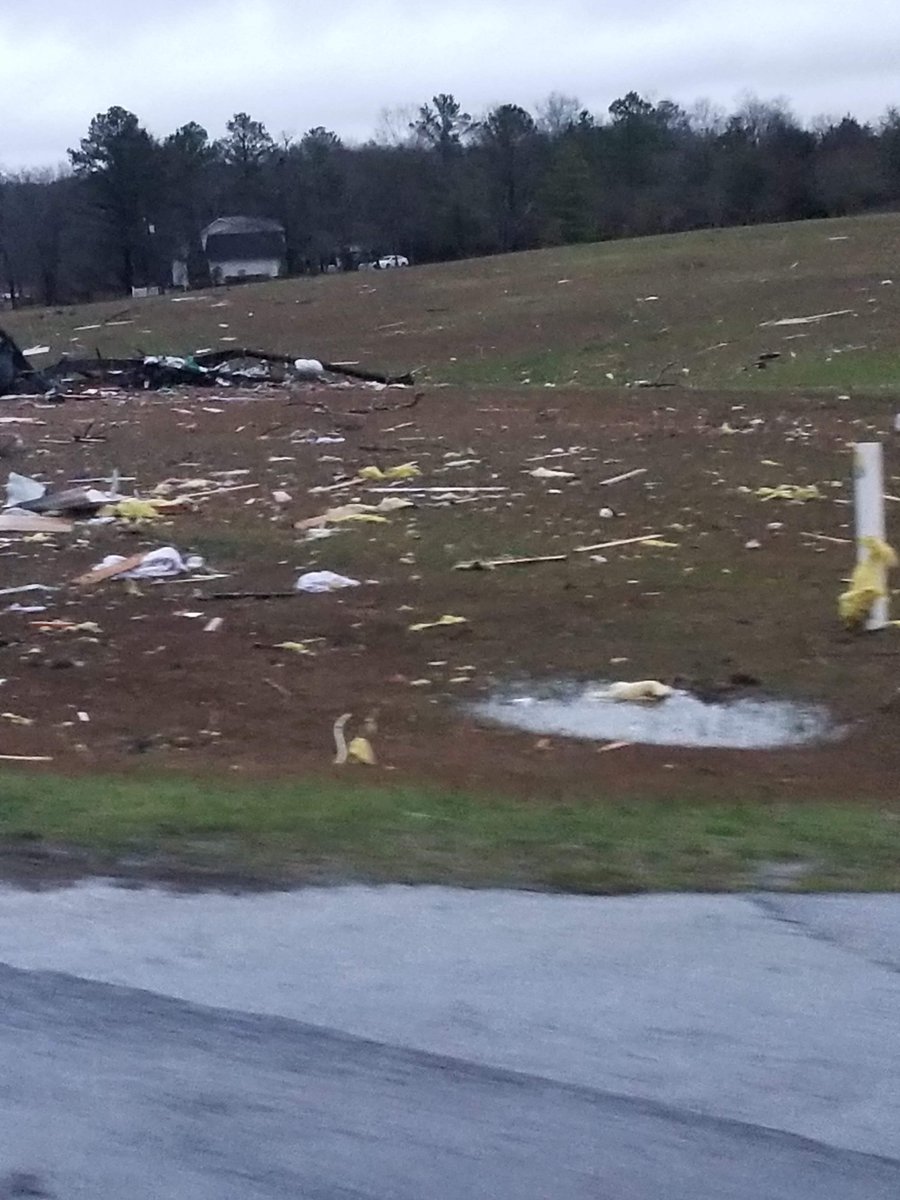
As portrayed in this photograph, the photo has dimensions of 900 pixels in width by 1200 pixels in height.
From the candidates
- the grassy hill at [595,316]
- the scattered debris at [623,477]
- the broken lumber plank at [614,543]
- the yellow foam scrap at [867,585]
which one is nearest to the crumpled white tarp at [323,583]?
the broken lumber plank at [614,543]


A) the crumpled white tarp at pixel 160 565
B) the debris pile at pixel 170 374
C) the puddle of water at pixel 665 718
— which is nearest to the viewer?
the puddle of water at pixel 665 718

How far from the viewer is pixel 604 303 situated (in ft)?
149

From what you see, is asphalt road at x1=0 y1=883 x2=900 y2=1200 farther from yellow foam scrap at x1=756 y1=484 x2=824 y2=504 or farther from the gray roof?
the gray roof

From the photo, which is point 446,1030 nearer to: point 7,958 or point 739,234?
point 7,958

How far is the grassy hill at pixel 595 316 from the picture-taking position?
37.1m

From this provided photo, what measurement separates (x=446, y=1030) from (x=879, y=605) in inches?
296

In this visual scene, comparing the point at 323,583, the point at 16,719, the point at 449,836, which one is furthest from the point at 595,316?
the point at 449,836

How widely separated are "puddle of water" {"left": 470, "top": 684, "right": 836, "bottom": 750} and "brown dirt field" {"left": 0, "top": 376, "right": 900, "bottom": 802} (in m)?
0.20

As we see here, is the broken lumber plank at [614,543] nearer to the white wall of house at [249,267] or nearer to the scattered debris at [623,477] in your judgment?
the scattered debris at [623,477]

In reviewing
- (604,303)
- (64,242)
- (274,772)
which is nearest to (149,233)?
(64,242)

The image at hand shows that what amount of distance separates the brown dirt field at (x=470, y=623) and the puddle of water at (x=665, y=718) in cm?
20

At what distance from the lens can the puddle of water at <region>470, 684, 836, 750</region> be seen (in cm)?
1034

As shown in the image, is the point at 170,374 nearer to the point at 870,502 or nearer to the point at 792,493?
the point at 792,493

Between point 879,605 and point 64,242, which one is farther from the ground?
point 64,242
